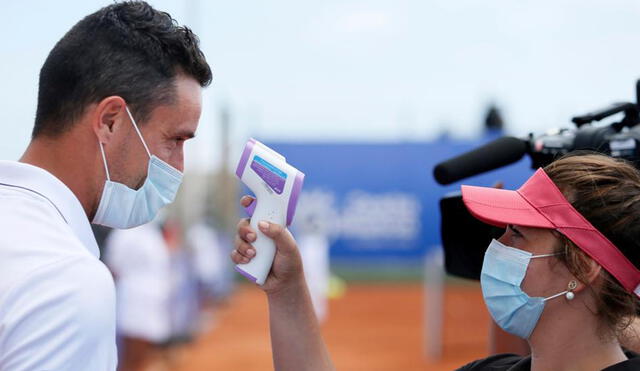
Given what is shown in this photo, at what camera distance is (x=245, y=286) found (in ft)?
78.0

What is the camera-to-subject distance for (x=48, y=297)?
4.37ft

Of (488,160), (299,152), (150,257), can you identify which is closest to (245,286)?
(299,152)

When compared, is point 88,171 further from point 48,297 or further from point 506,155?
point 506,155

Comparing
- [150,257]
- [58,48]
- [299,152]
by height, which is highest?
[58,48]

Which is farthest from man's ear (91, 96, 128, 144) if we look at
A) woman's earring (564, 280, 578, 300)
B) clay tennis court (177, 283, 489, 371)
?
clay tennis court (177, 283, 489, 371)

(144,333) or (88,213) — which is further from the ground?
(88,213)

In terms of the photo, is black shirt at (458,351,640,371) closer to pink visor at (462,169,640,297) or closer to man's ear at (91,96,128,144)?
pink visor at (462,169,640,297)

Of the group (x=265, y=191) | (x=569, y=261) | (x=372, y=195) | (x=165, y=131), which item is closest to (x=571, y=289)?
(x=569, y=261)

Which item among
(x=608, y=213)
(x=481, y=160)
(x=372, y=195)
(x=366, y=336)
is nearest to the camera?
(x=608, y=213)

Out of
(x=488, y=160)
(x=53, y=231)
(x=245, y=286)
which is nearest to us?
(x=53, y=231)

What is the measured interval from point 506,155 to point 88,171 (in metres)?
1.15

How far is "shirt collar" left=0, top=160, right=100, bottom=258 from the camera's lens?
1.56 metres

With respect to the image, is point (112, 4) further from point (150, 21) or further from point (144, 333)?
point (144, 333)

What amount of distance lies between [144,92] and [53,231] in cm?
49
